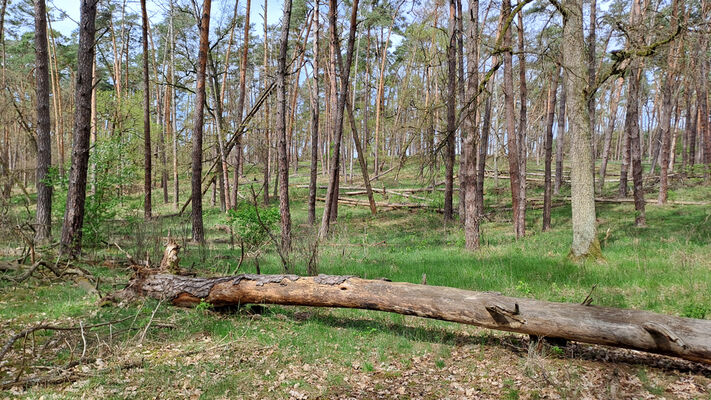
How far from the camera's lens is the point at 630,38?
7.55 meters

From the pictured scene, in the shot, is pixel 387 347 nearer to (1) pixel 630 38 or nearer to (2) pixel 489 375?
(2) pixel 489 375

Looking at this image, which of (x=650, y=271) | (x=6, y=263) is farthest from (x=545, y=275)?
(x=6, y=263)

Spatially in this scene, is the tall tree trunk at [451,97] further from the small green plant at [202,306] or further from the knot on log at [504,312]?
the small green plant at [202,306]

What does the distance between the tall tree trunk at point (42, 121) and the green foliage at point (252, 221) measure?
4.97 m

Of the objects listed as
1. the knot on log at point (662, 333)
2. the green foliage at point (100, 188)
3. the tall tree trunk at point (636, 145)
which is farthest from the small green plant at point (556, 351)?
the tall tree trunk at point (636, 145)

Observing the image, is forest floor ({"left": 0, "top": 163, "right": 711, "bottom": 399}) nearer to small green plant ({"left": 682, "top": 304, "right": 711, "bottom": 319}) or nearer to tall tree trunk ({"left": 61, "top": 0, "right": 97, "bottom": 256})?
small green plant ({"left": 682, "top": 304, "right": 711, "bottom": 319})

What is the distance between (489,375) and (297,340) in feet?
7.79

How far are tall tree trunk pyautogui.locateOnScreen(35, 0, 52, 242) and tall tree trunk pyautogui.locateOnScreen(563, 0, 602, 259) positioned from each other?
505 inches

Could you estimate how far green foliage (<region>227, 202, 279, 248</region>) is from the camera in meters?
9.68

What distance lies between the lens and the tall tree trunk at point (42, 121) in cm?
1004

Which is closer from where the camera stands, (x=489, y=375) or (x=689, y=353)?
(x=689, y=353)

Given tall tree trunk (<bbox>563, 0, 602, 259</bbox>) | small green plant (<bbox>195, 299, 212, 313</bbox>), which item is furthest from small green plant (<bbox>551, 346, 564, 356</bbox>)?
small green plant (<bbox>195, 299, 212, 313</bbox>)

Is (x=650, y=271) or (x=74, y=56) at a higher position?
(x=74, y=56)

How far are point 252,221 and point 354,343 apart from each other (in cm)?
559
